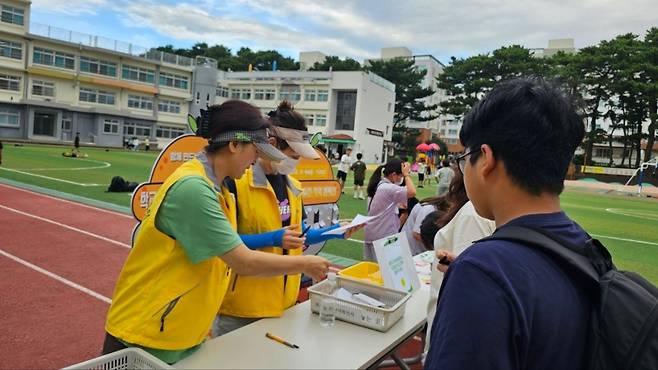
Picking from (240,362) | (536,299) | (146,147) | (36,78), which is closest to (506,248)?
(536,299)

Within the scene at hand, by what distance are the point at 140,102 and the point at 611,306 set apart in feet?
164

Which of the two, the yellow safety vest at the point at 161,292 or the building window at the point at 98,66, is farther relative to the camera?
the building window at the point at 98,66

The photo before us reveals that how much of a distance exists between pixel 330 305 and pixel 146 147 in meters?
42.1

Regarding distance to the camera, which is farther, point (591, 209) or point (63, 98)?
point (63, 98)

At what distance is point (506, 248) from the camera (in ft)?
3.07

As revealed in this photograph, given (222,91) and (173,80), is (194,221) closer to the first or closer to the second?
(173,80)

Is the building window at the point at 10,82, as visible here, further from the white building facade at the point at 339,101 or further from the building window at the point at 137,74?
the white building facade at the point at 339,101

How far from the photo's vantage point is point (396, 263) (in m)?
2.89

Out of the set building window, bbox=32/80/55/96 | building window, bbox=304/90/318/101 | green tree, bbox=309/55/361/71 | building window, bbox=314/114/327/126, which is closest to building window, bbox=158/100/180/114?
building window, bbox=32/80/55/96

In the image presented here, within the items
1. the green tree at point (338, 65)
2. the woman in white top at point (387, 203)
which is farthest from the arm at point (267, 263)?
the green tree at point (338, 65)

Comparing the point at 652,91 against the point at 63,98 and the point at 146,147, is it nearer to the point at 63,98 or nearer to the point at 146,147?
the point at 146,147

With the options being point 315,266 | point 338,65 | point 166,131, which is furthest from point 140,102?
point 315,266

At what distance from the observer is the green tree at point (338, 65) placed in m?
62.0

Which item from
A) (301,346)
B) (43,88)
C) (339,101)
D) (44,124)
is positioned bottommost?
(301,346)
